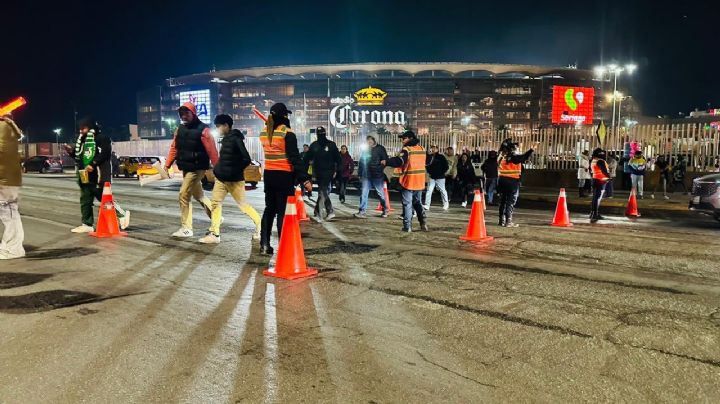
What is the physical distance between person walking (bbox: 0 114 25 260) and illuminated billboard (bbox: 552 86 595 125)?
132 ft

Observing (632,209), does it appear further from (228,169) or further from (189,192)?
(189,192)

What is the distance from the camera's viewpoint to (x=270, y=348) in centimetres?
376

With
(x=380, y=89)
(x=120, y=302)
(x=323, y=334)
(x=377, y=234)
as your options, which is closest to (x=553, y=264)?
(x=377, y=234)

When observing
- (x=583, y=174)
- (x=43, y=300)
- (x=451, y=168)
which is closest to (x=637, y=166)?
(x=583, y=174)

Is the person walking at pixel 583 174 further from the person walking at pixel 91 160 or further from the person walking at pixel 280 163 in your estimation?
the person walking at pixel 91 160

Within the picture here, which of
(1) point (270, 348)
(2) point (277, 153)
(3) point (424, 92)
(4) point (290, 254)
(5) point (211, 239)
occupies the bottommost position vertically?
(1) point (270, 348)

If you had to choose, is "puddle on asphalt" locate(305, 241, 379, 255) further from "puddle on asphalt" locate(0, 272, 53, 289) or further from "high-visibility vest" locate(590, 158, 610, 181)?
"high-visibility vest" locate(590, 158, 610, 181)

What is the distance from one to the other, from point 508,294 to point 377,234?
13.2 ft

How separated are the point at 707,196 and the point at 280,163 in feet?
30.6

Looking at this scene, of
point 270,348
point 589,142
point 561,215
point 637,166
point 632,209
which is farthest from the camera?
point 589,142

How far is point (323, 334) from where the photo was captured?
4.05 m

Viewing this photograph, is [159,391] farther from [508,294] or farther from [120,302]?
[508,294]

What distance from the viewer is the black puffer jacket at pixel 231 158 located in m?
7.49

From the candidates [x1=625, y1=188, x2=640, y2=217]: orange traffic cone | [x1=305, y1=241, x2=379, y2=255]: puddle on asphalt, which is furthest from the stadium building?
[x1=305, y1=241, x2=379, y2=255]: puddle on asphalt
